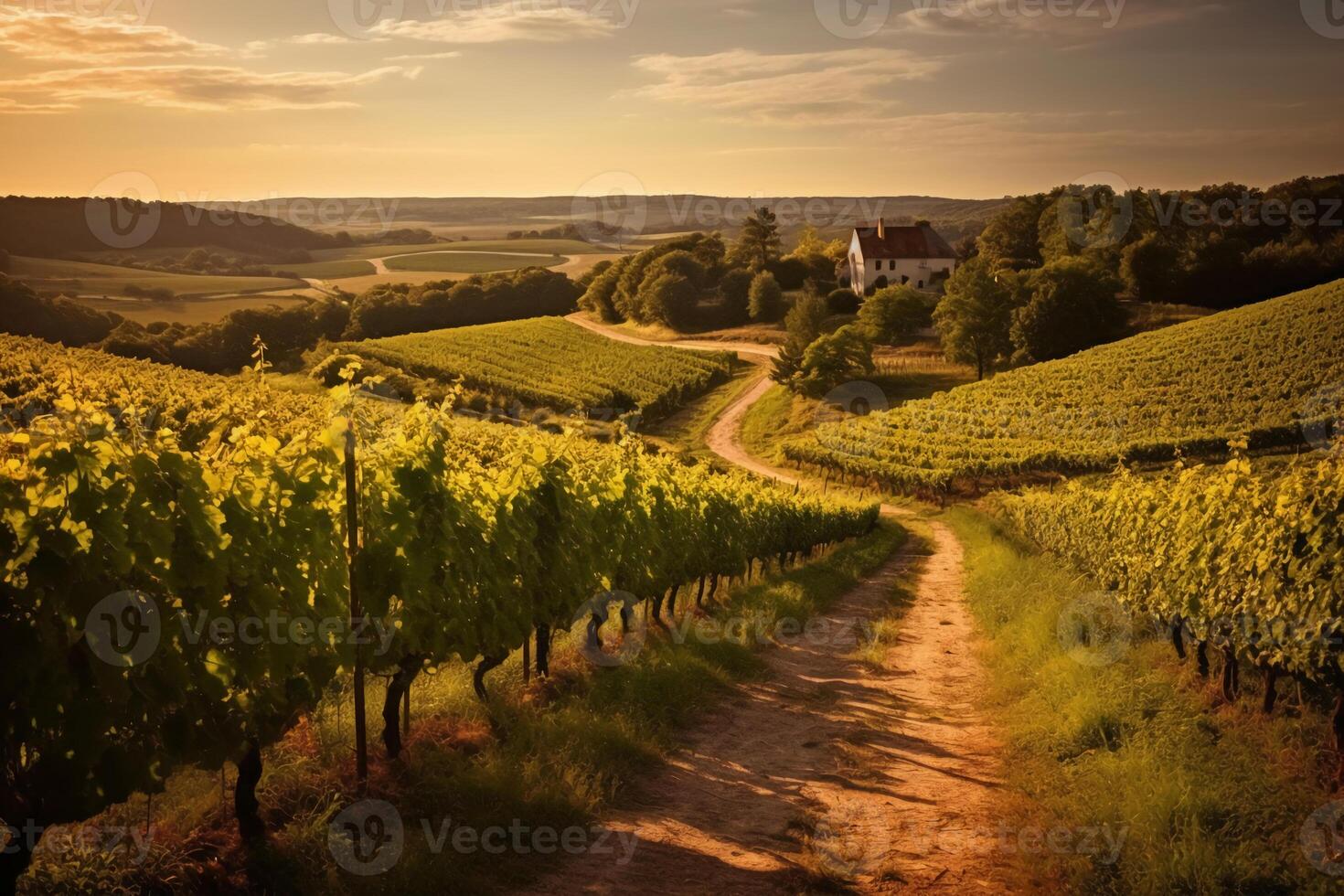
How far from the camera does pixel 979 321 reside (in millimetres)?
73188

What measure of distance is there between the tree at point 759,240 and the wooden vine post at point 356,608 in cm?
10573

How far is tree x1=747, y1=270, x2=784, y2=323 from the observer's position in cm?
9706

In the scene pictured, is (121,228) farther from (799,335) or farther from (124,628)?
(124,628)

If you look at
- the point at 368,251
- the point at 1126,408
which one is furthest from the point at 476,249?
the point at 1126,408

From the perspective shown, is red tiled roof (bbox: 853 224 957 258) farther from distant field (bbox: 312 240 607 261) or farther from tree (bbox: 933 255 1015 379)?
distant field (bbox: 312 240 607 261)

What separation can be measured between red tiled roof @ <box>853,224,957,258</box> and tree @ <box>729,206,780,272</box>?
11.0 m

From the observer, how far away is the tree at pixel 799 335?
7388cm

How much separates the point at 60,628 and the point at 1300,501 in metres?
9.33

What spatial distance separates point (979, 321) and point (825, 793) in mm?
70596

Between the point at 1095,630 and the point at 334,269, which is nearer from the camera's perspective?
the point at 1095,630

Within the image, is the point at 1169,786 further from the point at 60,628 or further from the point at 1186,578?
the point at 60,628

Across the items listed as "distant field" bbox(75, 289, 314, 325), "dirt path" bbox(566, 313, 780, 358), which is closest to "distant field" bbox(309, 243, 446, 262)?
"dirt path" bbox(566, 313, 780, 358)

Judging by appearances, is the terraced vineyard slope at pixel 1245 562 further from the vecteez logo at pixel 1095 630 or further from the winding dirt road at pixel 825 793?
the winding dirt road at pixel 825 793

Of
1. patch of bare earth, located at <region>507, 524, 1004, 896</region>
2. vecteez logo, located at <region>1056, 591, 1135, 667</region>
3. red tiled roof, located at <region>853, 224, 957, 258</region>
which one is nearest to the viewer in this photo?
→ patch of bare earth, located at <region>507, 524, 1004, 896</region>
